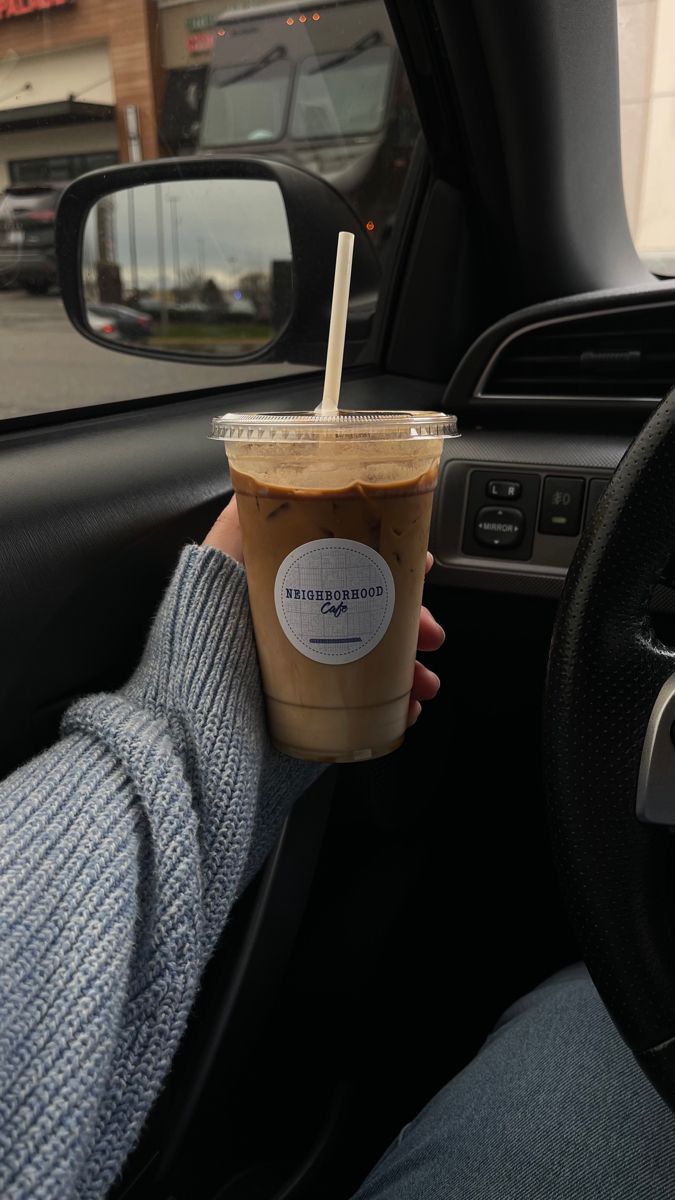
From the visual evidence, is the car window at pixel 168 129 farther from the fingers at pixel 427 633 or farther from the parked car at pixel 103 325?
the fingers at pixel 427 633

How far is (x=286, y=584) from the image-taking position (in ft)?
2.74

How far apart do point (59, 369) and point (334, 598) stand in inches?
28.2

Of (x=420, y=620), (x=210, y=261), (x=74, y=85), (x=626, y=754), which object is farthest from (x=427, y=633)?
(x=210, y=261)

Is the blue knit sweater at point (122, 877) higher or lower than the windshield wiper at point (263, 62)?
lower

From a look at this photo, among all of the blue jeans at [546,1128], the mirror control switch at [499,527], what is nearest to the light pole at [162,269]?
the mirror control switch at [499,527]

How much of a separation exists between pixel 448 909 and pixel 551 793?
41.3 inches

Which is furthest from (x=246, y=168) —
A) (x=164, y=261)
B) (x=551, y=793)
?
(x=551, y=793)

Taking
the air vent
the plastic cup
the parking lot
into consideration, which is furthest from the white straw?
the air vent

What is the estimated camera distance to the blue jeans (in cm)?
93

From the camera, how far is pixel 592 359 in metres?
1.64

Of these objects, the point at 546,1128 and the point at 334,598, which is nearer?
the point at 334,598

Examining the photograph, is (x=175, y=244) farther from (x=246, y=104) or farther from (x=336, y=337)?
(x=336, y=337)

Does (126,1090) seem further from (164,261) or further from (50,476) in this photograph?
(164,261)

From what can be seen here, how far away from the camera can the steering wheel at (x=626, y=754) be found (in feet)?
2.40
